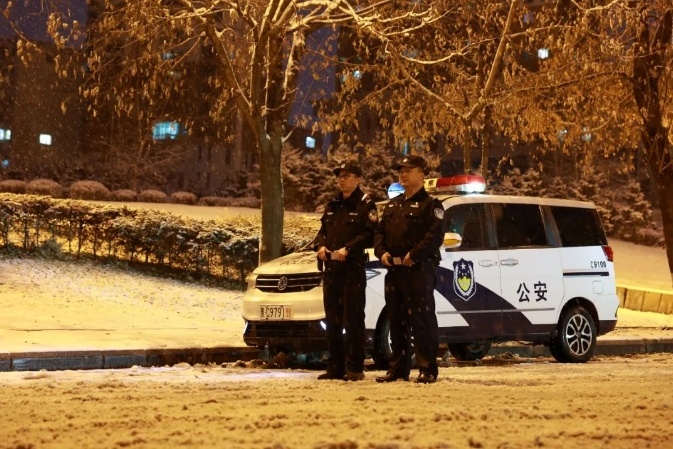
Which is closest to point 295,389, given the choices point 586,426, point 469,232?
Result: point 586,426

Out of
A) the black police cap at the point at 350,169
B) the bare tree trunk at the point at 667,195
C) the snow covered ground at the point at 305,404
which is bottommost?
the snow covered ground at the point at 305,404

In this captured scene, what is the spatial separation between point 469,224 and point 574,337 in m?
2.12

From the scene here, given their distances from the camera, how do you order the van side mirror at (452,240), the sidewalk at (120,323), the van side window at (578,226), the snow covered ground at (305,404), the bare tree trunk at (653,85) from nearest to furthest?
1. the snow covered ground at (305,404)
2. the van side mirror at (452,240)
3. the sidewalk at (120,323)
4. the van side window at (578,226)
5. the bare tree trunk at (653,85)

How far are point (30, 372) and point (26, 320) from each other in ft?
13.1

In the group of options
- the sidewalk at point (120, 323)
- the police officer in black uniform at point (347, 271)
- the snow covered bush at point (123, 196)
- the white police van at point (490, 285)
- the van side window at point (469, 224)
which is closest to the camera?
the police officer in black uniform at point (347, 271)

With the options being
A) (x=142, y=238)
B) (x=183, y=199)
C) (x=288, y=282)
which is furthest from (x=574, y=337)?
(x=183, y=199)

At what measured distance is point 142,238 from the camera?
1795 centimetres

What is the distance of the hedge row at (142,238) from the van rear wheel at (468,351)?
6202 mm

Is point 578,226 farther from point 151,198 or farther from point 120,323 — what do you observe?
point 151,198

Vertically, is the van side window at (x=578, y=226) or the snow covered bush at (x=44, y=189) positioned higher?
the snow covered bush at (x=44, y=189)

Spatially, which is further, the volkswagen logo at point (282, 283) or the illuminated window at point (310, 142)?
the illuminated window at point (310, 142)

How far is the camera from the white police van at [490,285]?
9992mm

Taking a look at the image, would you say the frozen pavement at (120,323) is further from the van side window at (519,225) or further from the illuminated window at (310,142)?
the illuminated window at (310,142)

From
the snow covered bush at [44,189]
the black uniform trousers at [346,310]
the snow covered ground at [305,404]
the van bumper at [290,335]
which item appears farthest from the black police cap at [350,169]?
the snow covered bush at [44,189]
